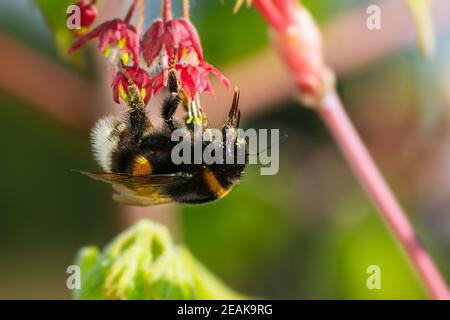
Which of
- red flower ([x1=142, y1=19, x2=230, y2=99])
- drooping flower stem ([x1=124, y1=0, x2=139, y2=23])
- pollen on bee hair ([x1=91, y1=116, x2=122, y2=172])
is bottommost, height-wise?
pollen on bee hair ([x1=91, y1=116, x2=122, y2=172])

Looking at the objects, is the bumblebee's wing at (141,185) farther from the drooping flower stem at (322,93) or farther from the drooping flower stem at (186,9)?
the drooping flower stem at (322,93)

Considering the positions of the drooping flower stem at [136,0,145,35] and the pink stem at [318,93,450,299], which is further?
the pink stem at [318,93,450,299]

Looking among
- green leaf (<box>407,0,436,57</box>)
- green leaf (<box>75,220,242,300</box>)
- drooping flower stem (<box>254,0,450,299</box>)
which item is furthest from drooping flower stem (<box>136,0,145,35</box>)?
green leaf (<box>407,0,436,57</box>)

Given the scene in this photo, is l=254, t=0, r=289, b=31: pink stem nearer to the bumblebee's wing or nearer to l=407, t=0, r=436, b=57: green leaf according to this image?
l=407, t=0, r=436, b=57: green leaf

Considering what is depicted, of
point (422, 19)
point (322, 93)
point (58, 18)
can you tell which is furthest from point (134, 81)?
point (422, 19)

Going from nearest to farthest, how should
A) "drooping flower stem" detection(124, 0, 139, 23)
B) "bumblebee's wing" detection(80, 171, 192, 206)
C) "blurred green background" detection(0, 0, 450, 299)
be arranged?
1. "bumblebee's wing" detection(80, 171, 192, 206)
2. "drooping flower stem" detection(124, 0, 139, 23)
3. "blurred green background" detection(0, 0, 450, 299)

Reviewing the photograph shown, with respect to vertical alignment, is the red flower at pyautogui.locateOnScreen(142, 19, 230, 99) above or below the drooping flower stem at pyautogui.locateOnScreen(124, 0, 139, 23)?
below

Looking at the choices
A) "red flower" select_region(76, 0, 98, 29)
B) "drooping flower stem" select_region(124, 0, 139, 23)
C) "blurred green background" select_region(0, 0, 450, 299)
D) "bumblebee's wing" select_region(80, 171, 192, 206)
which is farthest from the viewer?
"blurred green background" select_region(0, 0, 450, 299)

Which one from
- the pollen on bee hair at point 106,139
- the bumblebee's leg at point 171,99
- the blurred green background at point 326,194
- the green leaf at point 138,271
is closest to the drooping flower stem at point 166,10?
the bumblebee's leg at point 171,99
